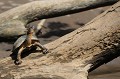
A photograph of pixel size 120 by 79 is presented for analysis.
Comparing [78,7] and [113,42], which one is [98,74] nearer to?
[78,7]

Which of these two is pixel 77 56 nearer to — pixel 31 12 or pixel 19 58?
pixel 19 58

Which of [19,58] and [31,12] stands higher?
[31,12]

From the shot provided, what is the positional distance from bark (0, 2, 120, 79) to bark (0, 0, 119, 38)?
202cm

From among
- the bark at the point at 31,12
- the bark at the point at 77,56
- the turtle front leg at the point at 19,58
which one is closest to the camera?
the bark at the point at 77,56

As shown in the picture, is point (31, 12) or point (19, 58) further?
point (31, 12)

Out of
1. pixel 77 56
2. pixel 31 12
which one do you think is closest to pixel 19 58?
pixel 77 56

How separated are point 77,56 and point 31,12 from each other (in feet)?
7.71

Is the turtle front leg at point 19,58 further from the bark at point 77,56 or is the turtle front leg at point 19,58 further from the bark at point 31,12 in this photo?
the bark at point 31,12

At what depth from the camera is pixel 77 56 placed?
4730mm

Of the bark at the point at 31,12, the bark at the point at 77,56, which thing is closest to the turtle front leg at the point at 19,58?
the bark at the point at 77,56

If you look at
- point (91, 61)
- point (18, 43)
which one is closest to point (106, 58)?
point (91, 61)

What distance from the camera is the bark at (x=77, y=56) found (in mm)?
4535

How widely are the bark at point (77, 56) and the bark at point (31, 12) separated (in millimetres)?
2016

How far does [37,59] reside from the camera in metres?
4.75
